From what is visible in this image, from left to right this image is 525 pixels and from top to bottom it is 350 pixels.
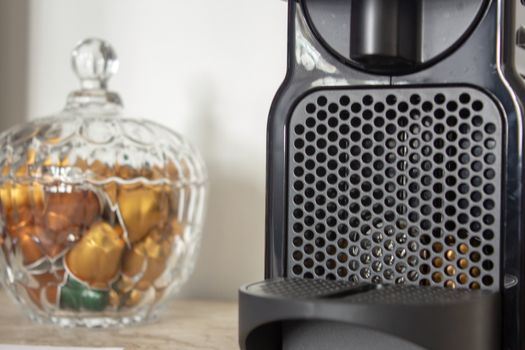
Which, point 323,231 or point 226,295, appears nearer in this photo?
point 323,231

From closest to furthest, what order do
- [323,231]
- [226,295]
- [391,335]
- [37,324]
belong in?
[391,335] < [323,231] < [37,324] < [226,295]

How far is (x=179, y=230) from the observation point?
3.05 feet

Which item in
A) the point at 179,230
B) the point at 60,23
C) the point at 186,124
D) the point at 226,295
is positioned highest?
the point at 60,23

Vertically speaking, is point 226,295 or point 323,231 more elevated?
point 323,231

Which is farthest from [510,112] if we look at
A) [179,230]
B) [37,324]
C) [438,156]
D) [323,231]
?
[37,324]

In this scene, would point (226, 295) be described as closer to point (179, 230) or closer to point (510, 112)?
point (179, 230)

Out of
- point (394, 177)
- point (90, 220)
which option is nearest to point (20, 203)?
point (90, 220)

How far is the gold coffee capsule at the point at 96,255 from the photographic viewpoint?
0.86 m

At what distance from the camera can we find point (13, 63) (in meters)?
1.21

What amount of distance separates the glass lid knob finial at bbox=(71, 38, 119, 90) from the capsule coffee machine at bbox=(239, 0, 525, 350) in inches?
14.7

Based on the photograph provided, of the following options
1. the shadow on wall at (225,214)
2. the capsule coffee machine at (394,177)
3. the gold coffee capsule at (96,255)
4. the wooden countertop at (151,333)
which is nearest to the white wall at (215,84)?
the shadow on wall at (225,214)

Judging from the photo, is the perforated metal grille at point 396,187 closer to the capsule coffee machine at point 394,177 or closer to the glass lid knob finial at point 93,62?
the capsule coffee machine at point 394,177

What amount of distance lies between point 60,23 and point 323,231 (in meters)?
0.70

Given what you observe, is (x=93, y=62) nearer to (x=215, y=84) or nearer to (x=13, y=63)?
(x=215, y=84)
